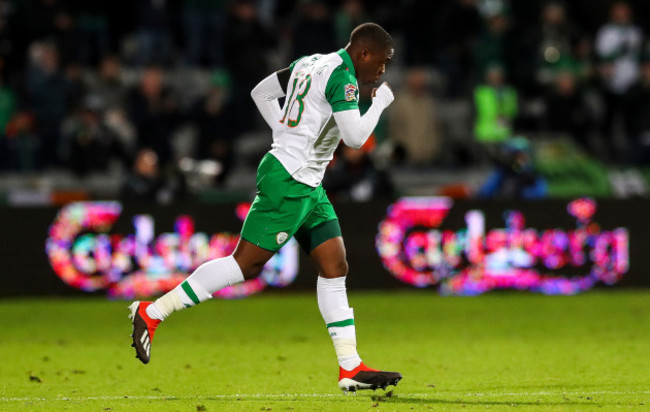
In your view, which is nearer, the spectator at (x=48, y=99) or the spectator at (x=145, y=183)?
the spectator at (x=145, y=183)

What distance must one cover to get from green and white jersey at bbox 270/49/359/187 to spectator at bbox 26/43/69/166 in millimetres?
10154

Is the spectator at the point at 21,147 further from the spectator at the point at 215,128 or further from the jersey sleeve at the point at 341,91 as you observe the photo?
the jersey sleeve at the point at 341,91

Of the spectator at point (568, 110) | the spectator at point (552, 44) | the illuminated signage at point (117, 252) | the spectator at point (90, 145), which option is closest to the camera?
the illuminated signage at point (117, 252)

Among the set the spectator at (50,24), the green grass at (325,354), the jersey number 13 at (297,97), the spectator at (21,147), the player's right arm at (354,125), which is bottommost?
the green grass at (325,354)

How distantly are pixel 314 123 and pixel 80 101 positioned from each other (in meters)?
10.3

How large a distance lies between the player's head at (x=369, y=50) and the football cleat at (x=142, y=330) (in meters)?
1.92

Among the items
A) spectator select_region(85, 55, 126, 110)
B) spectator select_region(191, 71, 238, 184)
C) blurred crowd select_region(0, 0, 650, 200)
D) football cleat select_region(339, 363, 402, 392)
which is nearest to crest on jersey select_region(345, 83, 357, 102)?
football cleat select_region(339, 363, 402, 392)

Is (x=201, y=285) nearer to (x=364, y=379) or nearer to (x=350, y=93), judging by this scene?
(x=364, y=379)

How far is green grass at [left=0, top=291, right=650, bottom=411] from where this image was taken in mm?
6977

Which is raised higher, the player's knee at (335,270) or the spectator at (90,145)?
the spectator at (90,145)

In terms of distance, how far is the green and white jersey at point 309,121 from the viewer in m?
7.00

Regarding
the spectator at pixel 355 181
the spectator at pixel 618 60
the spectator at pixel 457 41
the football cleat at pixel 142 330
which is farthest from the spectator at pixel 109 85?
the football cleat at pixel 142 330

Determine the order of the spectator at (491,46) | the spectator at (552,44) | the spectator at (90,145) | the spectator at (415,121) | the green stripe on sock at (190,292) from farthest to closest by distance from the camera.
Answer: the spectator at (552,44), the spectator at (491,46), the spectator at (415,121), the spectator at (90,145), the green stripe on sock at (190,292)

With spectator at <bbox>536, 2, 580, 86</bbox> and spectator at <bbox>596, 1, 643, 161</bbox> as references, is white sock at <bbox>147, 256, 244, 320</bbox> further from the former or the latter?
spectator at <bbox>536, 2, 580, 86</bbox>
